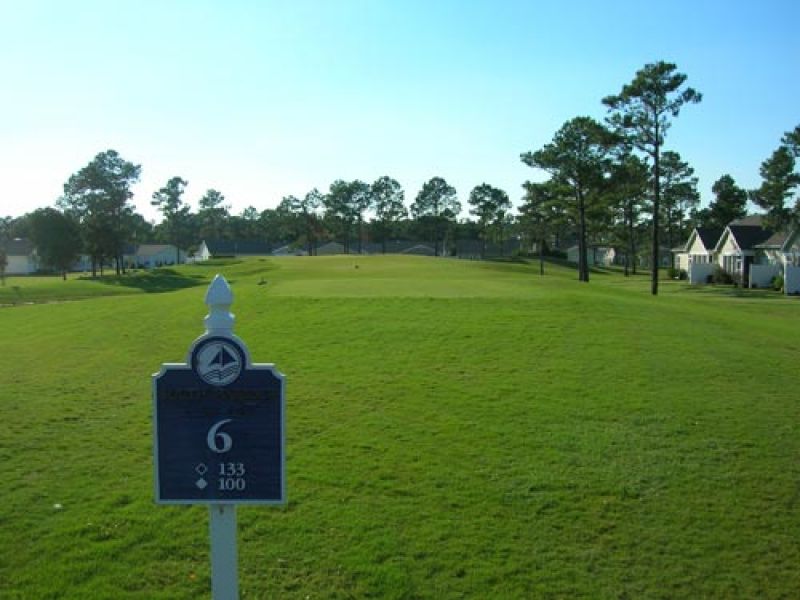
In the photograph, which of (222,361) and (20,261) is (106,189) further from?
(222,361)

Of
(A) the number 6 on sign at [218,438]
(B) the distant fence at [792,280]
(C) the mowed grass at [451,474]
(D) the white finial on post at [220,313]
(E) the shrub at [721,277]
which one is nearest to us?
(D) the white finial on post at [220,313]

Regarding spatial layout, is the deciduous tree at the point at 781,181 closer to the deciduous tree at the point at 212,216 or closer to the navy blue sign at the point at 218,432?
the navy blue sign at the point at 218,432

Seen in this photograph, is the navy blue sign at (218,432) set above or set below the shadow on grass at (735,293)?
above

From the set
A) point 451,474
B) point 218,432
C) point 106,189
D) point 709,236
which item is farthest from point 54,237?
point 218,432

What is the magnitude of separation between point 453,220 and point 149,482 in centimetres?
12531

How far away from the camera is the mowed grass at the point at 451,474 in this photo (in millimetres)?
6250

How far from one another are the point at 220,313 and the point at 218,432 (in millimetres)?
708

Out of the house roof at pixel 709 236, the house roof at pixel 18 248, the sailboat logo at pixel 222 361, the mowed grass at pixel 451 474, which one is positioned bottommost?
the mowed grass at pixel 451 474

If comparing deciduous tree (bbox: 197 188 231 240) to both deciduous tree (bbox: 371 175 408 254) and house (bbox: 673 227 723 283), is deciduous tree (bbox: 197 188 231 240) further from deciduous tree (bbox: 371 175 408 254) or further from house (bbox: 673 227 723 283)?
house (bbox: 673 227 723 283)

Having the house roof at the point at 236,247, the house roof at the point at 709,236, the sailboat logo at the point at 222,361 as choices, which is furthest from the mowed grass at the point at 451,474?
the house roof at the point at 236,247

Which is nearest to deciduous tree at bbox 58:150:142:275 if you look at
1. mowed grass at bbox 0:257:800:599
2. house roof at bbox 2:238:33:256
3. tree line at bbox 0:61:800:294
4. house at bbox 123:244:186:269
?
tree line at bbox 0:61:800:294

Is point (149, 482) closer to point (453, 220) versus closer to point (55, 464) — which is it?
point (55, 464)

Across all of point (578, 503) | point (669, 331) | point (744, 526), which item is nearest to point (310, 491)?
point (578, 503)

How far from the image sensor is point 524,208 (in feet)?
283
